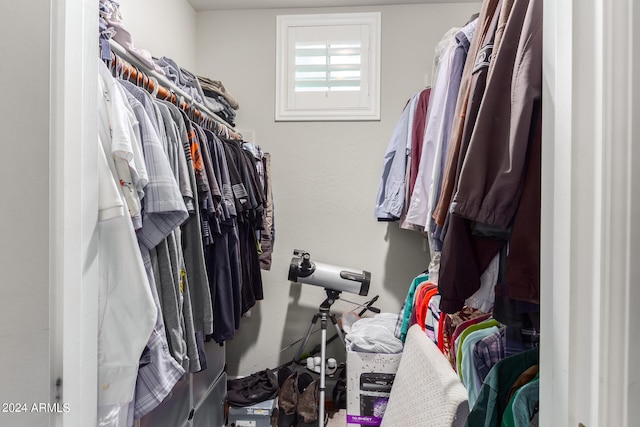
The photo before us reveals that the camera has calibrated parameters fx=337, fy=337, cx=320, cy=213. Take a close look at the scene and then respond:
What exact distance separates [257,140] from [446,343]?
1.82 metres

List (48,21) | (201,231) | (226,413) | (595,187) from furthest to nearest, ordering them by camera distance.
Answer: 1. (226,413)
2. (201,231)
3. (48,21)
4. (595,187)

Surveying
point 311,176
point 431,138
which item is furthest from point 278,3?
point 431,138

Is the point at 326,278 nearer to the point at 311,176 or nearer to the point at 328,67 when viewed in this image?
the point at 311,176

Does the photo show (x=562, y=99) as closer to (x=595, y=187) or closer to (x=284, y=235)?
(x=595, y=187)

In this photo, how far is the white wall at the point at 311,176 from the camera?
7.76 feet

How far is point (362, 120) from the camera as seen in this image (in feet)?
7.84

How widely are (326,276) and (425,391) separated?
942 mm

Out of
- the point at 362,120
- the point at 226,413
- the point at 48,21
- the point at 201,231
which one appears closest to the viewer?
the point at 48,21

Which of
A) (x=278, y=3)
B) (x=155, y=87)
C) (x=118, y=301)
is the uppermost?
(x=278, y=3)

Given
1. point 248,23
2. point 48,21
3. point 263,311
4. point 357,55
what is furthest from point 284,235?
point 48,21

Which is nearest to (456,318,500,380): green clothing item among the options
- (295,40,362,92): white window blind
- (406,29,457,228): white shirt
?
(406,29,457,228): white shirt

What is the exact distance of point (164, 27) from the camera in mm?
2010

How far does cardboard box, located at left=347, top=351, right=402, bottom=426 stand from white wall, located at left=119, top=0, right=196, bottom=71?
2.01 meters

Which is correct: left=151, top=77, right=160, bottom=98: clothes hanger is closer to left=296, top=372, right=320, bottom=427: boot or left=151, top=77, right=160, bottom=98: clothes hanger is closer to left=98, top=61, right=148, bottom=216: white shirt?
left=98, top=61, right=148, bottom=216: white shirt
